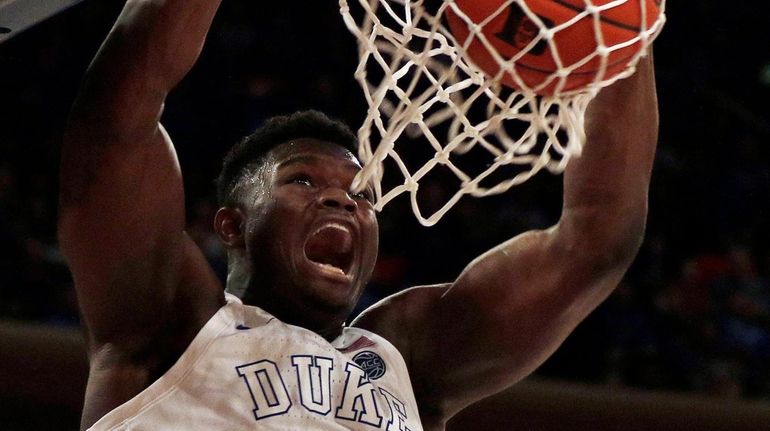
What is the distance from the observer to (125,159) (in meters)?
2.18

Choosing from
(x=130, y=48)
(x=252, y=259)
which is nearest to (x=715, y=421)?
(x=252, y=259)

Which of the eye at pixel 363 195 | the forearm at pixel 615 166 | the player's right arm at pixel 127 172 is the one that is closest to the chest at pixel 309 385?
the player's right arm at pixel 127 172

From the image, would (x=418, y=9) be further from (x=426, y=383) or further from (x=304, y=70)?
(x=304, y=70)

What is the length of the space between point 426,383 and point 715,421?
7.81 ft

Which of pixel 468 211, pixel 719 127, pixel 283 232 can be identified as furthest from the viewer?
pixel 719 127

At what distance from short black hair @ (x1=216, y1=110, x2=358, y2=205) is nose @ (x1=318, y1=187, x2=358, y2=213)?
194 millimetres

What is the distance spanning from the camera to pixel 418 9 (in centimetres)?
231

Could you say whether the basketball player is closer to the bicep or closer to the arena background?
the bicep

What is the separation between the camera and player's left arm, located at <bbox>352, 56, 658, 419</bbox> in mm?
2672

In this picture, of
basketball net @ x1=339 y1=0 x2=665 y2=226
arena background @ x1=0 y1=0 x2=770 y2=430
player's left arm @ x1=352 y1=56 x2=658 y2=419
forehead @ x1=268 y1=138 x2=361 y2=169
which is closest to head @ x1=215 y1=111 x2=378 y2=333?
forehead @ x1=268 y1=138 x2=361 y2=169

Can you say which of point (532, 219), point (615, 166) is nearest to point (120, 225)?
point (615, 166)

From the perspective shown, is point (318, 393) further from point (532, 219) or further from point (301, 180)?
point (532, 219)

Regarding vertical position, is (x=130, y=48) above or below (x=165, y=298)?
above

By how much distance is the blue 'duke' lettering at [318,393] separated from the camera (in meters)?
2.33
